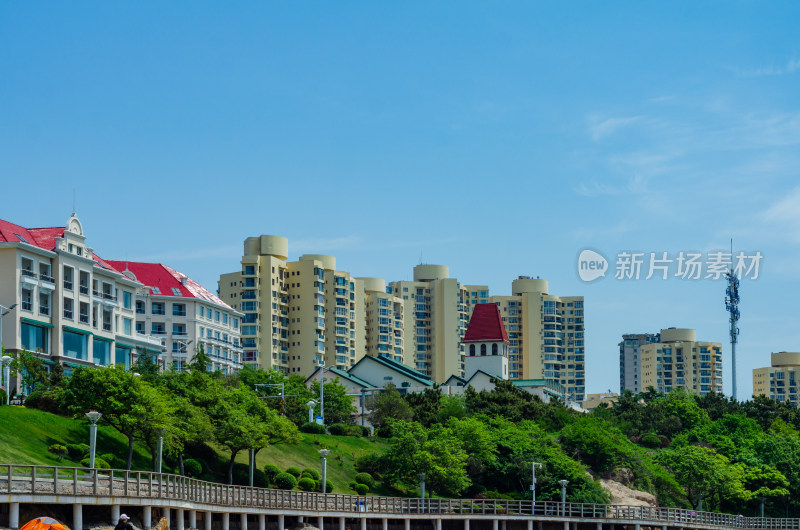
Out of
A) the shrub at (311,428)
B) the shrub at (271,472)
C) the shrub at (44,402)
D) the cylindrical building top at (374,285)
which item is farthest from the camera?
the cylindrical building top at (374,285)

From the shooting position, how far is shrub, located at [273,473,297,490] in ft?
248

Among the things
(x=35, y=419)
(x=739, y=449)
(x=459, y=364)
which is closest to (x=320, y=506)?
(x=35, y=419)

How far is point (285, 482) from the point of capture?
7569cm

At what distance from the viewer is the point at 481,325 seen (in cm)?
14150

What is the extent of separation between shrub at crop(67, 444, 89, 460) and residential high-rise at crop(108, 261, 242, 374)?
45.8 m

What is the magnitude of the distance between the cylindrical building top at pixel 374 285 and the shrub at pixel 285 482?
108856mm

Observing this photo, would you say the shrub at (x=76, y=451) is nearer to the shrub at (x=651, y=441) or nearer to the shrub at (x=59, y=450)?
the shrub at (x=59, y=450)

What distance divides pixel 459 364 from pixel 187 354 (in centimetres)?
8379

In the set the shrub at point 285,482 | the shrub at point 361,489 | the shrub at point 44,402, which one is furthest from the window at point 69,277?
the shrub at point 361,489

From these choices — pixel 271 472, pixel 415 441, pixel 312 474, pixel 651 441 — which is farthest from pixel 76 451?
pixel 651 441

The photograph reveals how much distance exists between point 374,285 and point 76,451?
401 ft

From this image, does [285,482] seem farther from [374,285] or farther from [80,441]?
→ [374,285]

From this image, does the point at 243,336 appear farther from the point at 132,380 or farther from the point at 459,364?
the point at 132,380

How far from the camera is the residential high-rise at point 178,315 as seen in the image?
115m
